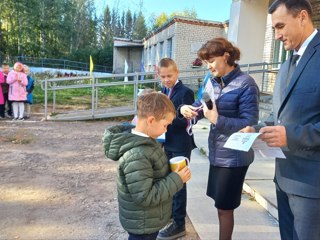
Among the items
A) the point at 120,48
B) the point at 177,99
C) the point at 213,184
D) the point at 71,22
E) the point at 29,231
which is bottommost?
the point at 29,231

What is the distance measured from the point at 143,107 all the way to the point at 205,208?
2103 millimetres

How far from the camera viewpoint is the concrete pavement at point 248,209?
3.14 metres

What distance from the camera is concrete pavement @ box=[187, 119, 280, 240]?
10.3 feet

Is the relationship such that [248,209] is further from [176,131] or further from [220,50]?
[220,50]

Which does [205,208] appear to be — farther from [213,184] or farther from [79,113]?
[79,113]

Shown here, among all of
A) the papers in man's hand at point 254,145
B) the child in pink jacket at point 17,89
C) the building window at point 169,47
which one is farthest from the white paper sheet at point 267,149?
the building window at point 169,47

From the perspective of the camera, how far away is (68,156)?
5.94m

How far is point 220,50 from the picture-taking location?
2238 mm

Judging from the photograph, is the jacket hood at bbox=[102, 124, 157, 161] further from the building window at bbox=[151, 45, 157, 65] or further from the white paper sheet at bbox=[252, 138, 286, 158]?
the building window at bbox=[151, 45, 157, 65]

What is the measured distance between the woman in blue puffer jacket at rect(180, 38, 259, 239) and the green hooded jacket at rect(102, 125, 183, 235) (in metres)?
0.48

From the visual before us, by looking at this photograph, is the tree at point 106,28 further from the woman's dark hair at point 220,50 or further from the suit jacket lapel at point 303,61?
the suit jacket lapel at point 303,61

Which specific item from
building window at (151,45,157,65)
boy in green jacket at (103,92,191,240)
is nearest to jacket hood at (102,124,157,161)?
boy in green jacket at (103,92,191,240)

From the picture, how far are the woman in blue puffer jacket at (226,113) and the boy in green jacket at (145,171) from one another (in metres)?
0.41

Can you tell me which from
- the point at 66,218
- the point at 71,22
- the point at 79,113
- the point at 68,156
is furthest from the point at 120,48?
the point at 66,218
